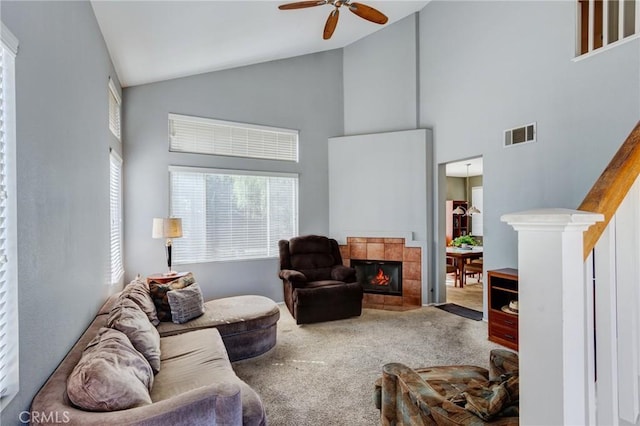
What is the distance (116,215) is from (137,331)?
2.18 metres

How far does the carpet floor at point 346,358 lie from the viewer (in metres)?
2.46

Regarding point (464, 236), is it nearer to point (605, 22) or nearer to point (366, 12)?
point (605, 22)

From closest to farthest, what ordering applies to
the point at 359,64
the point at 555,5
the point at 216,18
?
1. the point at 216,18
2. the point at 555,5
3. the point at 359,64

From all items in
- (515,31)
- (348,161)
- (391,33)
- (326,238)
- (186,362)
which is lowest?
(186,362)

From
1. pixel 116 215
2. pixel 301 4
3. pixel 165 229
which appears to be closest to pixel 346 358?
pixel 165 229

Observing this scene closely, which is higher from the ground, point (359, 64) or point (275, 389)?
point (359, 64)

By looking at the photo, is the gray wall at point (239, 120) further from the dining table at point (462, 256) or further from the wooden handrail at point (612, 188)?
the wooden handrail at point (612, 188)

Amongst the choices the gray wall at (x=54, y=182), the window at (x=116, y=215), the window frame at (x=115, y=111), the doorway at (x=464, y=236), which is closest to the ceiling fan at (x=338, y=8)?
the gray wall at (x=54, y=182)

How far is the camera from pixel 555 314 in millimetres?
790

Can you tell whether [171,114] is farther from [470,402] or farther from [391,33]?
[470,402]

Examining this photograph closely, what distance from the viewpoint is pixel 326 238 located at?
5.36 meters

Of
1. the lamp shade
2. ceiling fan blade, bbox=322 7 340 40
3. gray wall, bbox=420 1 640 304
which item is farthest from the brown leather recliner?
ceiling fan blade, bbox=322 7 340 40

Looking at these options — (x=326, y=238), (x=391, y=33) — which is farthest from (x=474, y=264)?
(x=391, y=33)

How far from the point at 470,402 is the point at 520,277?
30.5 inches
